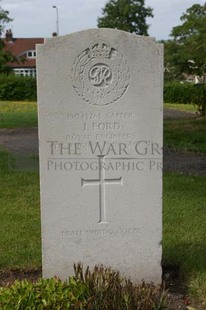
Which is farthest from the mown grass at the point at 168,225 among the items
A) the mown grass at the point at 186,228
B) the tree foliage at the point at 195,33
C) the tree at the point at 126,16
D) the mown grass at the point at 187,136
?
the tree at the point at 126,16

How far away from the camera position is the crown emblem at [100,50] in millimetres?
3846

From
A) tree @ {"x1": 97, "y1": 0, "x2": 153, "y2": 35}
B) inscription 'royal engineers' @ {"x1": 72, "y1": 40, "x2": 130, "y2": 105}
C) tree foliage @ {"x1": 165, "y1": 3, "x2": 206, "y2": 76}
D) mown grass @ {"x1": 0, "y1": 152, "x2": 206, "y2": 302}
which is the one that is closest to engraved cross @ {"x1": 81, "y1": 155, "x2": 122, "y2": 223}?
inscription 'royal engineers' @ {"x1": 72, "y1": 40, "x2": 130, "y2": 105}

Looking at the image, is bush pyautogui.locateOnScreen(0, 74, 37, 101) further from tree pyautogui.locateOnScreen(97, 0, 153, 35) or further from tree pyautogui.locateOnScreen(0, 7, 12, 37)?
tree pyautogui.locateOnScreen(97, 0, 153, 35)

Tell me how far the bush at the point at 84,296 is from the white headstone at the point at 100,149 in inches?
19.3

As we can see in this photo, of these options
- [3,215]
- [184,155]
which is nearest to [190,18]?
[184,155]

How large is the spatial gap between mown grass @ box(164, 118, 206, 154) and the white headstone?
730 cm

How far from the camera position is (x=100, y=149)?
3.97 meters

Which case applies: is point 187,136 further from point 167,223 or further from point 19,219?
point 19,219

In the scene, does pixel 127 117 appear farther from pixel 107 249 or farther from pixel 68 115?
pixel 107 249

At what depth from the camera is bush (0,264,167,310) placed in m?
3.44

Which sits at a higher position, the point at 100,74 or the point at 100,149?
the point at 100,74

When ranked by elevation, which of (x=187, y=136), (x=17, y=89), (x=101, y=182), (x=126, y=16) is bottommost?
(x=187, y=136)

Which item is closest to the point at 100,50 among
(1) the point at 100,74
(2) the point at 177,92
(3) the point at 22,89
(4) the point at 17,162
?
(1) the point at 100,74

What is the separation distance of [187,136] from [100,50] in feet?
31.3
